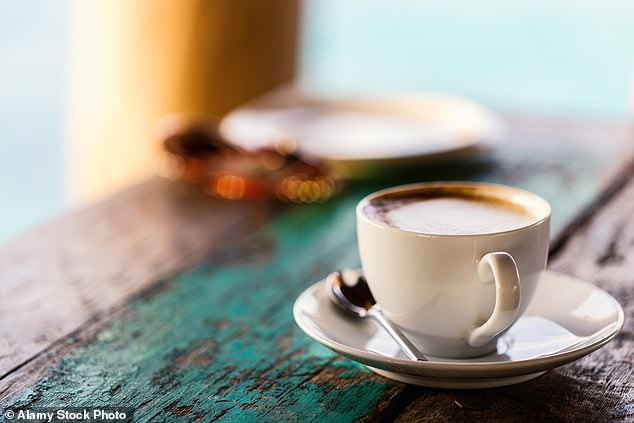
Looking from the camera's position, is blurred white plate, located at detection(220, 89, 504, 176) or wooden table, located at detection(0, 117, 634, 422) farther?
blurred white plate, located at detection(220, 89, 504, 176)

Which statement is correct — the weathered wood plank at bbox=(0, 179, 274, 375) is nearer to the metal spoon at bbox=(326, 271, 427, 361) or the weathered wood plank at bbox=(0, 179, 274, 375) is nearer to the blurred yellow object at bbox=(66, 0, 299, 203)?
the metal spoon at bbox=(326, 271, 427, 361)

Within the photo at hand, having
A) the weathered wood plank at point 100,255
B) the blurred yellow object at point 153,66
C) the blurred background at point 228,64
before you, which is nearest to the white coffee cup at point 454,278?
the weathered wood plank at point 100,255

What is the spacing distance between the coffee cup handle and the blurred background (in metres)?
0.64

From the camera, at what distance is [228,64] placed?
7.64ft

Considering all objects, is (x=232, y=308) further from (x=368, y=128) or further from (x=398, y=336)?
(x=368, y=128)

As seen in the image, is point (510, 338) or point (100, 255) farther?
point (100, 255)

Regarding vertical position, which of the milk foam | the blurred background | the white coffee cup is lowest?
the blurred background

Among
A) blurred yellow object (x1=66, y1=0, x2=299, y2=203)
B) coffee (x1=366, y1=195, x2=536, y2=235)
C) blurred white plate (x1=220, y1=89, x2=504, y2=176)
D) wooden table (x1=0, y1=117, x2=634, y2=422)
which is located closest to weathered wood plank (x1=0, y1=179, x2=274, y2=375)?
wooden table (x1=0, y1=117, x2=634, y2=422)

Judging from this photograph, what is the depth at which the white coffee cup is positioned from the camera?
0.64 m

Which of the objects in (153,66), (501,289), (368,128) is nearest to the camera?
(501,289)

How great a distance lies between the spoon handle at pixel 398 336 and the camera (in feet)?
2.16

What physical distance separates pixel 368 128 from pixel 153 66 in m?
0.96

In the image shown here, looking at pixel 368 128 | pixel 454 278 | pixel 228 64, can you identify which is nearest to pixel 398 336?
pixel 454 278

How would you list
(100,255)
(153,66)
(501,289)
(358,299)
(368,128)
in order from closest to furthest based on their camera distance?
1. (501,289)
2. (358,299)
3. (100,255)
4. (368,128)
5. (153,66)
